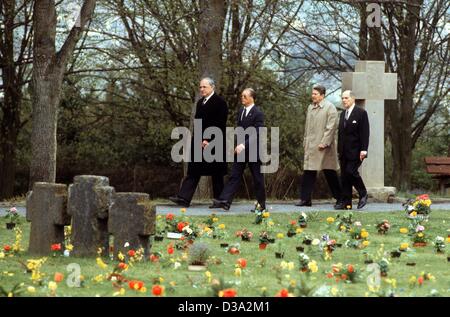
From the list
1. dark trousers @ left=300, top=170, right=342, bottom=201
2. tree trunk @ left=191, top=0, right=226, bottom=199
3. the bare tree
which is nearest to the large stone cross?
dark trousers @ left=300, top=170, right=342, bottom=201

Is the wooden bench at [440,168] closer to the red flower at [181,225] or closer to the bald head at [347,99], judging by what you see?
the bald head at [347,99]

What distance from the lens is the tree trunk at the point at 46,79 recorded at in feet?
61.6

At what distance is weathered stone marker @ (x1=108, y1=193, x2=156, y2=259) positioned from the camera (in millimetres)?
10078

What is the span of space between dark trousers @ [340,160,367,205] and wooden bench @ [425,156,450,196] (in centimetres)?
898

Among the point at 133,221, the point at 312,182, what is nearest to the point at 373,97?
the point at 312,182

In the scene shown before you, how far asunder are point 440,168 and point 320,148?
30.3ft

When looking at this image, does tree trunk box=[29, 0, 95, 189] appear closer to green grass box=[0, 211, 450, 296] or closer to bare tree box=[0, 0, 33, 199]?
green grass box=[0, 211, 450, 296]

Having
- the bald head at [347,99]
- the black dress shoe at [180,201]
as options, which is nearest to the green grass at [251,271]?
the black dress shoe at [180,201]

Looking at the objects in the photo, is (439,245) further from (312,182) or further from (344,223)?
(312,182)

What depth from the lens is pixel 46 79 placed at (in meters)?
18.8

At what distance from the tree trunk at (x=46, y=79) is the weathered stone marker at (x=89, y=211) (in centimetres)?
843
